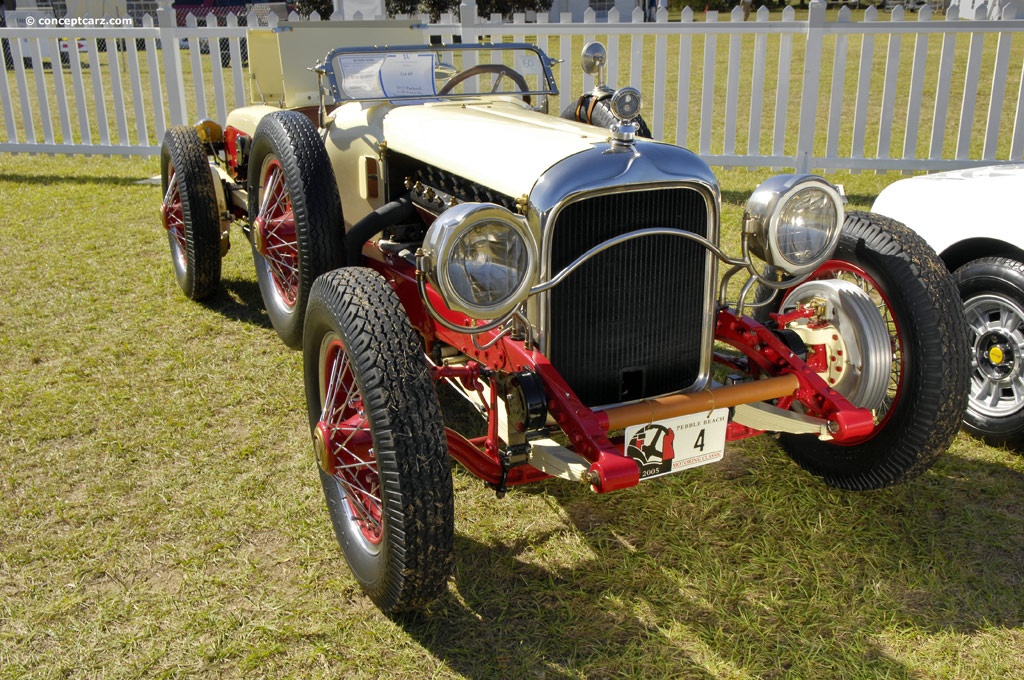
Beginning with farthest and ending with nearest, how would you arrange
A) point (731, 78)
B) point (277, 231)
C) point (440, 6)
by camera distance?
1. point (440, 6)
2. point (731, 78)
3. point (277, 231)

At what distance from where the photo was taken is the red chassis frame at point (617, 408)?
2.50 metres

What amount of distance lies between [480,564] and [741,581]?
827 millimetres

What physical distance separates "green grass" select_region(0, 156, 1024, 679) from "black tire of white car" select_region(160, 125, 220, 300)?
934 millimetres

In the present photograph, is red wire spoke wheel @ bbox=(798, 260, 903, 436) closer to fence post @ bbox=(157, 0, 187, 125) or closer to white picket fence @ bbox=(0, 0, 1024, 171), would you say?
white picket fence @ bbox=(0, 0, 1024, 171)

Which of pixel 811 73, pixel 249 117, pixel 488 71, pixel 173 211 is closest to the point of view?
pixel 488 71

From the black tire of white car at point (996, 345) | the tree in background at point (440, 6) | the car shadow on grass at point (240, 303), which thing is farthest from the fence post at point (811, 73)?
the tree in background at point (440, 6)

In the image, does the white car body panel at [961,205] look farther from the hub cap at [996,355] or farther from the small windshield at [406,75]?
the small windshield at [406,75]

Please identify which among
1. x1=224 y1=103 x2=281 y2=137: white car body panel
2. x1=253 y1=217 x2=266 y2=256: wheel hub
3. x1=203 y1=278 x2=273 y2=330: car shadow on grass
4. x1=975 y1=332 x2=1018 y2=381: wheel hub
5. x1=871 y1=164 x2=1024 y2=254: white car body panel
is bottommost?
x1=203 y1=278 x2=273 y2=330: car shadow on grass

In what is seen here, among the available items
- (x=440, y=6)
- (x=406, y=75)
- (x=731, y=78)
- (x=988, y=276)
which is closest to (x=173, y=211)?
(x=406, y=75)

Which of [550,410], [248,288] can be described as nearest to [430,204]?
[550,410]

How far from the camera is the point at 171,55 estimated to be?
8.74m

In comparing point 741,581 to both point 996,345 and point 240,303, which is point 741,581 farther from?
point 240,303

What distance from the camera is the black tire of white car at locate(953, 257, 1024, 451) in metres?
3.36

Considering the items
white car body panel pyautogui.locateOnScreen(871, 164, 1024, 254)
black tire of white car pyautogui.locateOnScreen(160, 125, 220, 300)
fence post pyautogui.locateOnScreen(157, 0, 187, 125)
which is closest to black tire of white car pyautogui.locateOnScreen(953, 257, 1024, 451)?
white car body panel pyautogui.locateOnScreen(871, 164, 1024, 254)
